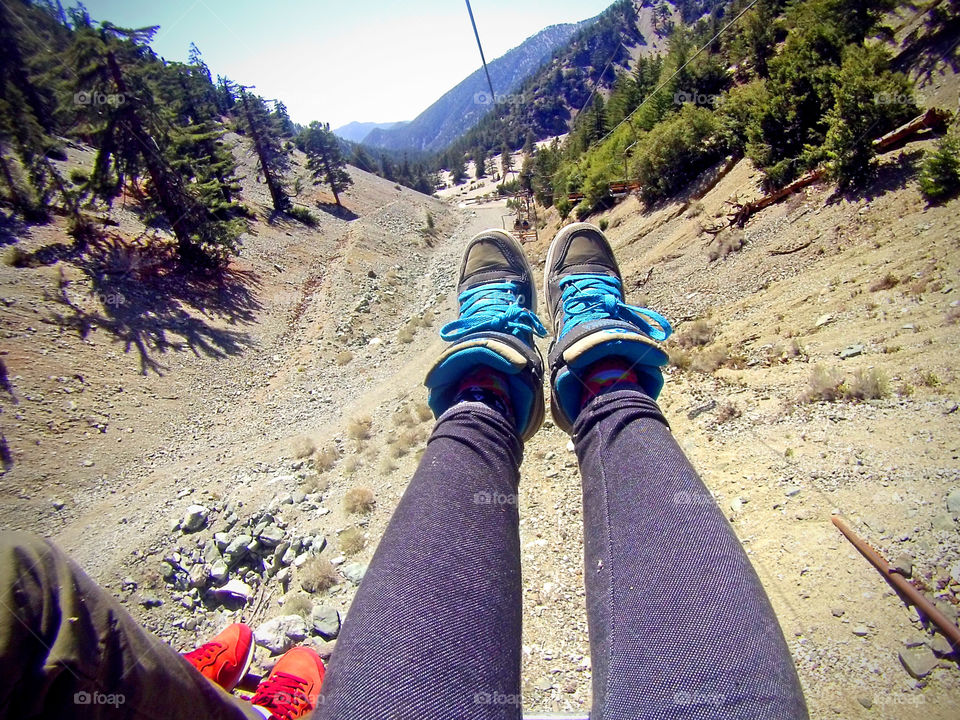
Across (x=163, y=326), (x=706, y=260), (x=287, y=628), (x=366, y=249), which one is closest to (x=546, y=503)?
(x=287, y=628)

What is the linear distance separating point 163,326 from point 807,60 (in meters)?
19.0

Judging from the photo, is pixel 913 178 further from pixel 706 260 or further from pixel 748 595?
pixel 748 595

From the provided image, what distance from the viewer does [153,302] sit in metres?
14.7

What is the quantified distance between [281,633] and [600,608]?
3989mm

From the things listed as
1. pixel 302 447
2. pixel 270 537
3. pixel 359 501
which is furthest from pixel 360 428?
pixel 270 537

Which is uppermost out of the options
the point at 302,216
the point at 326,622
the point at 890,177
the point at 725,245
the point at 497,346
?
the point at 302,216

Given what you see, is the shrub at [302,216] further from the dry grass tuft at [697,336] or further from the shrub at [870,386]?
the shrub at [870,386]

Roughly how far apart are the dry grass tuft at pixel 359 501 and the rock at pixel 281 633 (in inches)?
66.7

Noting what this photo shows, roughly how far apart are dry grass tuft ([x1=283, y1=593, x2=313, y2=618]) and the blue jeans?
3.70m

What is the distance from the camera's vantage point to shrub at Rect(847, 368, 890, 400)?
12.6 ft

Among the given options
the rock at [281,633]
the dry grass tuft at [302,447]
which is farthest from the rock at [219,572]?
the dry grass tuft at [302,447]

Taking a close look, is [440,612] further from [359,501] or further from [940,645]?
[359,501]

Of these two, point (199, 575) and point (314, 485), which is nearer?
point (199, 575)

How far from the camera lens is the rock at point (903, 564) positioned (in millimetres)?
2428
